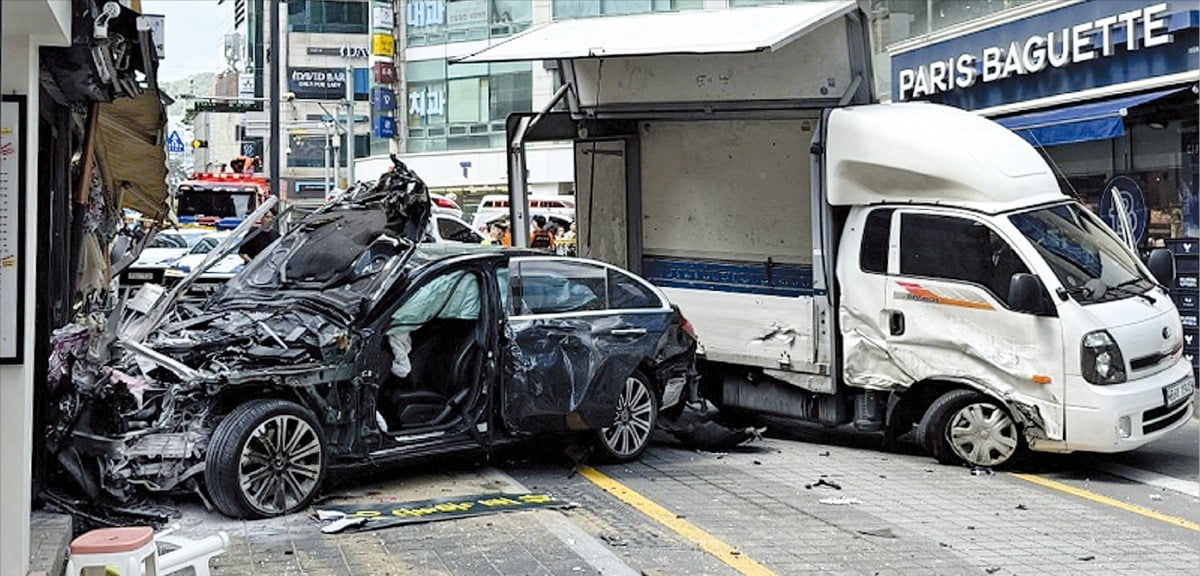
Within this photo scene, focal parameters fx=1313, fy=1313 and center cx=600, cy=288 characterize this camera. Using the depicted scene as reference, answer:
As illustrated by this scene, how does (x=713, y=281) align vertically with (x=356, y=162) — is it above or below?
below

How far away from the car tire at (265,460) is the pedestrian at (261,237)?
178 centimetres

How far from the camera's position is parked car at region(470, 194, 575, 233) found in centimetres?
3203

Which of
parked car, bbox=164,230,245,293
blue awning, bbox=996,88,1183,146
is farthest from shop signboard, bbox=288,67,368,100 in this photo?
blue awning, bbox=996,88,1183,146

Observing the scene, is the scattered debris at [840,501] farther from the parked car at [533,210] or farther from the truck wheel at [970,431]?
the parked car at [533,210]

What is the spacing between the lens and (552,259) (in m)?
9.34

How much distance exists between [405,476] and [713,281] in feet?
12.3

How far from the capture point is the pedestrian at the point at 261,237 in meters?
9.05

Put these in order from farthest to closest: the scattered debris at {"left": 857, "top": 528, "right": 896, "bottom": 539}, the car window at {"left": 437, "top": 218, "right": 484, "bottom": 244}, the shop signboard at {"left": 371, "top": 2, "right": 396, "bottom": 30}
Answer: the shop signboard at {"left": 371, "top": 2, "right": 396, "bottom": 30} < the car window at {"left": 437, "top": 218, "right": 484, "bottom": 244} < the scattered debris at {"left": 857, "top": 528, "right": 896, "bottom": 539}

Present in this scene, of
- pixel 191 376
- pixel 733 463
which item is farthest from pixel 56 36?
pixel 733 463

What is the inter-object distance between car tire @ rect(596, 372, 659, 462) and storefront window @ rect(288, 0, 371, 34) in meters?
64.2

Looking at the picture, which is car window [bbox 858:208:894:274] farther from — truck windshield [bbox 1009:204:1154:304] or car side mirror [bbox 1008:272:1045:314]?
car side mirror [bbox 1008:272:1045:314]

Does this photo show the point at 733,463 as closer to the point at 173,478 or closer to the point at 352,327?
the point at 352,327

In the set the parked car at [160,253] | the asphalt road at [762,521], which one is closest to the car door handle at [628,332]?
the asphalt road at [762,521]

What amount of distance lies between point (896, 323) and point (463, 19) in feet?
133
